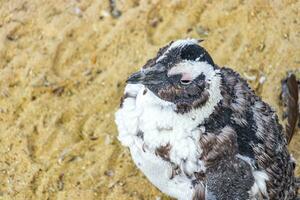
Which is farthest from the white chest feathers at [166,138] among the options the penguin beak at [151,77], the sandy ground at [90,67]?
the sandy ground at [90,67]

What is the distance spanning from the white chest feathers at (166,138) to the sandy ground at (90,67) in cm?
76

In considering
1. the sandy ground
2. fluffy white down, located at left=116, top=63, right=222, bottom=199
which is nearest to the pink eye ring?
fluffy white down, located at left=116, top=63, right=222, bottom=199

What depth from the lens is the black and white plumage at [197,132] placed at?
131 inches

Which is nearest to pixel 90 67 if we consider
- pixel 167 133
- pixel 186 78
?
pixel 167 133

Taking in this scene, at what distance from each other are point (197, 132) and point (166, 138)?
18 cm

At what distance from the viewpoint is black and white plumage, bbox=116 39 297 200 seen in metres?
3.34

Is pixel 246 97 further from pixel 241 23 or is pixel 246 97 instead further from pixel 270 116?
pixel 241 23

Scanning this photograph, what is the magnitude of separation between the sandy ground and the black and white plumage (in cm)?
84

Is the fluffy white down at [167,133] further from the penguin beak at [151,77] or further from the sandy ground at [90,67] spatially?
the sandy ground at [90,67]

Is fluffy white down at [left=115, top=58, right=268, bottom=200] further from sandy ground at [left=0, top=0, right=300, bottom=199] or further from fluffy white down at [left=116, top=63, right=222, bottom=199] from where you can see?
sandy ground at [left=0, top=0, right=300, bottom=199]

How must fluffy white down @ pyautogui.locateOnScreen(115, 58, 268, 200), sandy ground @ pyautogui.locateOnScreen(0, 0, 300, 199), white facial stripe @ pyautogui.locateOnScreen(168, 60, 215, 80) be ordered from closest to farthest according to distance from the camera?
white facial stripe @ pyautogui.locateOnScreen(168, 60, 215, 80)
fluffy white down @ pyautogui.locateOnScreen(115, 58, 268, 200)
sandy ground @ pyautogui.locateOnScreen(0, 0, 300, 199)

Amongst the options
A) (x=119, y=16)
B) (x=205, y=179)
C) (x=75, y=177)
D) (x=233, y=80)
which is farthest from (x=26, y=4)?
(x=205, y=179)

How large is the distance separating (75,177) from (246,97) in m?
1.41

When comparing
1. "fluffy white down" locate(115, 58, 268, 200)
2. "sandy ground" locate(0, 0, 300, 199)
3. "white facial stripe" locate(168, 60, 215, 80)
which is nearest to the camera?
"white facial stripe" locate(168, 60, 215, 80)
